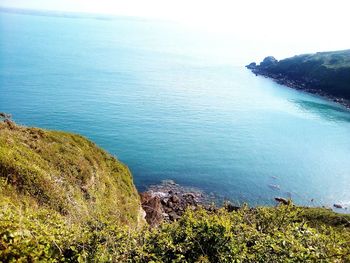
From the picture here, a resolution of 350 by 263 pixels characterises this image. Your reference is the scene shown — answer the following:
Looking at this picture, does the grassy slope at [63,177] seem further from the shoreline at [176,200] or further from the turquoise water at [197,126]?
the turquoise water at [197,126]

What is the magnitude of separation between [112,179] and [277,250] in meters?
34.8

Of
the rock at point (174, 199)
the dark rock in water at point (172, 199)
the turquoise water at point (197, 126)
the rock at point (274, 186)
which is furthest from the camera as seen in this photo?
the turquoise water at point (197, 126)

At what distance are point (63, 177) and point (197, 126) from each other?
81.8m

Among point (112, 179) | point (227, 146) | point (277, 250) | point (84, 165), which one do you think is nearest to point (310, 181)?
point (227, 146)

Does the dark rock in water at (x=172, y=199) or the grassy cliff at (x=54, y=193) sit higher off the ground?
the grassy cliff at (x=54, y=193)

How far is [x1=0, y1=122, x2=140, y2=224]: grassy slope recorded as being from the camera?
103 feet

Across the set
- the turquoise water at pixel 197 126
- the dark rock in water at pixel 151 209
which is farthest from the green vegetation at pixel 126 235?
the turquoise water at pixel 197 126

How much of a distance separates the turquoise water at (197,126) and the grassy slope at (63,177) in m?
24.3

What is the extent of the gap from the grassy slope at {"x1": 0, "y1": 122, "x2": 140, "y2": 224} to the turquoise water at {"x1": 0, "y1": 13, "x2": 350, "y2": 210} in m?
24.3

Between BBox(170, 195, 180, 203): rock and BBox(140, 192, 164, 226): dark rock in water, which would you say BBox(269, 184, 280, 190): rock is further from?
BBox(140, 192, 164, 226): dark rock in water

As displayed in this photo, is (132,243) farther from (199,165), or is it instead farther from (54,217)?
(199,165)

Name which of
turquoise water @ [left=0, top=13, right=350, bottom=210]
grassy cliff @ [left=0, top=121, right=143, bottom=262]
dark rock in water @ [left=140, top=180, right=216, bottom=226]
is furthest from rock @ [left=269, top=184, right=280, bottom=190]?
grassy cliff @ [left=0, top=121, right=143, bottom=262]

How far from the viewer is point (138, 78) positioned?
178375mm

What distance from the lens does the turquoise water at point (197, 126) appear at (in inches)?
3275
